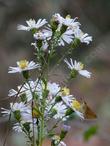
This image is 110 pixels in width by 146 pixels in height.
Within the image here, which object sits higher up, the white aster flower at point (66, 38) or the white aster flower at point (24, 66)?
the white aster flower at point (66, 38)

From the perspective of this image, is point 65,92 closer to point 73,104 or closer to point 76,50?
point 73,104

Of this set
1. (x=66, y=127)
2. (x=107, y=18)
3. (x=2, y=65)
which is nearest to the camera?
(x=66, y=127)

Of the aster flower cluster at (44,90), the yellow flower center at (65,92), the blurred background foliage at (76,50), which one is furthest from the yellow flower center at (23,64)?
the blurred background foliage at (76,50)

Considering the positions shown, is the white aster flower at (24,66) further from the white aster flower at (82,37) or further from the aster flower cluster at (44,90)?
the white aster flower at (82,37)

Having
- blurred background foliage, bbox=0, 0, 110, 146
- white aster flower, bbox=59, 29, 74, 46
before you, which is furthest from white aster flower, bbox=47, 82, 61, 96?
blurred background foliage, bbox=0, 0, 110, 146

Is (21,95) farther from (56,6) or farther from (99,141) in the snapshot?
(99,141)

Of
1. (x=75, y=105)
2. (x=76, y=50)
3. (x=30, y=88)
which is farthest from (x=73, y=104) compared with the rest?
(x=76, y=50)

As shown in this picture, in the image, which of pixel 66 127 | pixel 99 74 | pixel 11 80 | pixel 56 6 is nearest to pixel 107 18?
pixel 56 6
